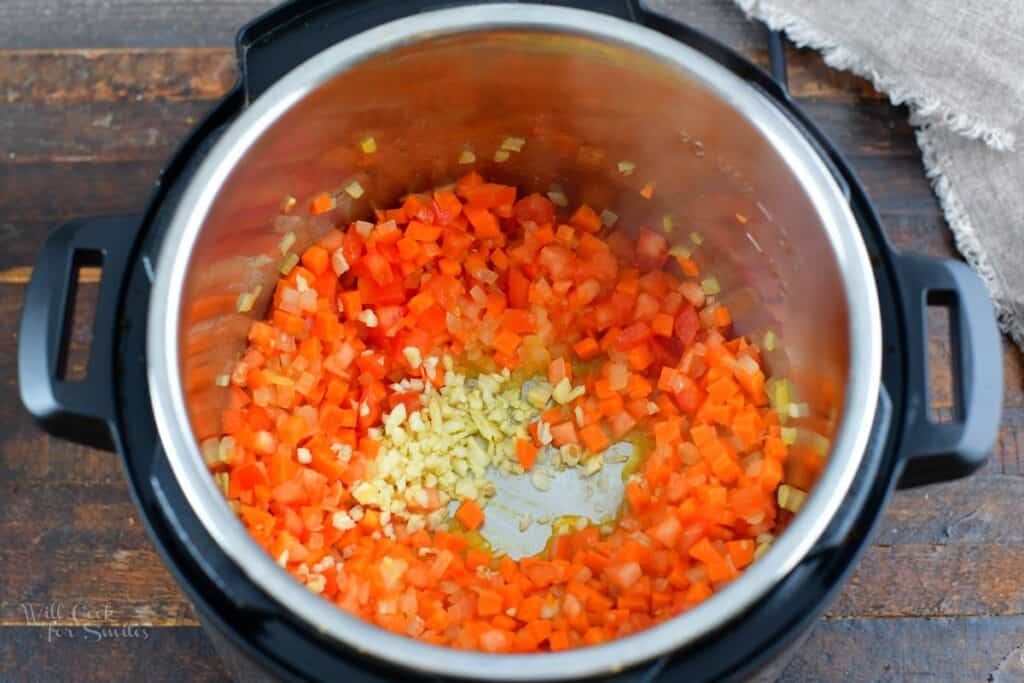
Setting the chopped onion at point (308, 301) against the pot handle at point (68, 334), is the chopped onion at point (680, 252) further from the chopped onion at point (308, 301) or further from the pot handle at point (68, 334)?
the pot handle at point (68, 334)

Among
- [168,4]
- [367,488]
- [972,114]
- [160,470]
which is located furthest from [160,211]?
[972,114]

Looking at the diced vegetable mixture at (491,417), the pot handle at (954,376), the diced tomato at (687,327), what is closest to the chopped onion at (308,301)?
the diced vegetable mixture at (491,417)

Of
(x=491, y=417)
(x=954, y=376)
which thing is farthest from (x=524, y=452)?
(x=954, y=376)

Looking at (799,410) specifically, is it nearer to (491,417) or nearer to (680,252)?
(680,252)

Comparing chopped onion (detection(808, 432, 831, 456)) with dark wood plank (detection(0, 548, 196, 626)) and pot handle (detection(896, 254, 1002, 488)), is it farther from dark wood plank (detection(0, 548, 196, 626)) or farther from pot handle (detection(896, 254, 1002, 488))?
dark wood plank (detection(0, 548, 196, 626))

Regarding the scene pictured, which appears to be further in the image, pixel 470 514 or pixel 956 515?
pixel 956 515

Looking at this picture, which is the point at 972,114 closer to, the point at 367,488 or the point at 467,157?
the point at 467,157
